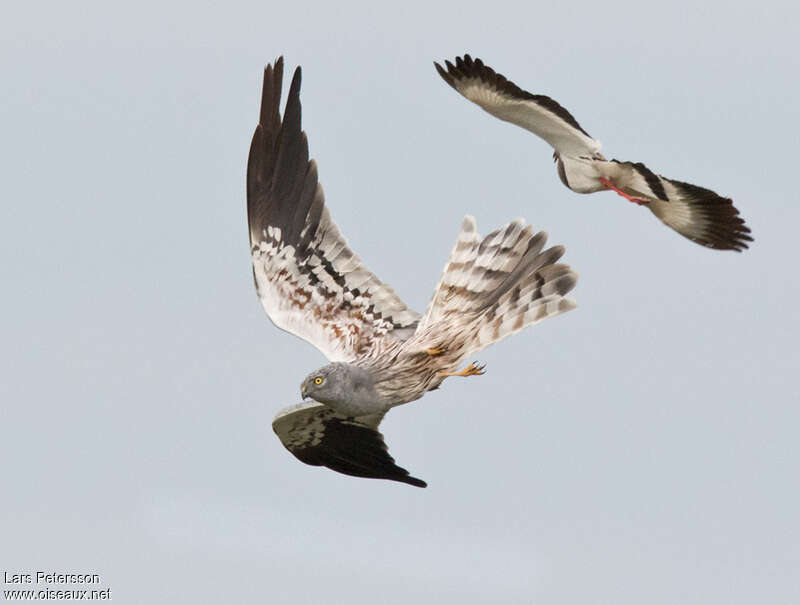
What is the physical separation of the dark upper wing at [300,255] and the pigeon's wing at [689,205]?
2481 mm

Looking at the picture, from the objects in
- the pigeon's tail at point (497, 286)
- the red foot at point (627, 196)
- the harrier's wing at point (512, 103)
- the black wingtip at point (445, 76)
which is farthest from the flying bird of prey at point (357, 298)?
the black wingtip at point (445, 76)

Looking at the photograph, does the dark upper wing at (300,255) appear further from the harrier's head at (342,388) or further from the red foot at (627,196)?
the red foot at (627,196)

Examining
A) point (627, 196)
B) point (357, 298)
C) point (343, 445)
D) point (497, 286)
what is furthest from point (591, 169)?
point (343, 445)

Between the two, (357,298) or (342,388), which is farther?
(357,298)

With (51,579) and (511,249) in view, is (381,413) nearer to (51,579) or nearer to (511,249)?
(511,249)

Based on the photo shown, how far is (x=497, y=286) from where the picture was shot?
16234mm

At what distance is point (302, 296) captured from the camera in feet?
55.1

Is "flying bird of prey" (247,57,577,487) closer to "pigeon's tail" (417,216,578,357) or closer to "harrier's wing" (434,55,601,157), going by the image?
"pigeon's tail" (417,216,578,357)

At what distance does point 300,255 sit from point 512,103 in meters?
2.81

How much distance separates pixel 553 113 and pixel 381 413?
3465mm

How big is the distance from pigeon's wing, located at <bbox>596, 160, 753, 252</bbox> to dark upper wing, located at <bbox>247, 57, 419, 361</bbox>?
2.48 metres

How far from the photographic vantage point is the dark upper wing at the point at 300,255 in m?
16.7

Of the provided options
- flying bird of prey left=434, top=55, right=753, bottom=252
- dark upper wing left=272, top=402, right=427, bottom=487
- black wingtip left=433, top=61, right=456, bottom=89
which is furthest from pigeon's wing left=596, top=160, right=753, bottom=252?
dark upper wing left=272, top=402, right=427, bottom=487

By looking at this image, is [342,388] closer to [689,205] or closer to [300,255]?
[300,255]
